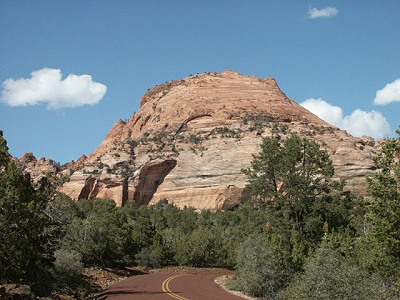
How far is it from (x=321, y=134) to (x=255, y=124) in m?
13.3

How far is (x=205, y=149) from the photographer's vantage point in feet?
296

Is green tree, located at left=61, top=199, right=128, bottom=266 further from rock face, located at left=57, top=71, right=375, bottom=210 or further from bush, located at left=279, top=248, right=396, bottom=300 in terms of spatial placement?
rock face, located at left=57, top=71, right=375, bottom=210

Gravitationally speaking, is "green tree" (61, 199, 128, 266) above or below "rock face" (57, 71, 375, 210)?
below

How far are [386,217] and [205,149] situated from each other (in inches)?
2861

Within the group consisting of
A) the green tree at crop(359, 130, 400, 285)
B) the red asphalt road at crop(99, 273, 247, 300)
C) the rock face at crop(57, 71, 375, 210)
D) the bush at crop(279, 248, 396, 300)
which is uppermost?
the rock face at crop(57, 71, 375, 210)

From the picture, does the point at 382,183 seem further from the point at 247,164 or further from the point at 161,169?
the point at 161,169

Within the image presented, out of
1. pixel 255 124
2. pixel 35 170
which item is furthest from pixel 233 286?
pixel 35 170

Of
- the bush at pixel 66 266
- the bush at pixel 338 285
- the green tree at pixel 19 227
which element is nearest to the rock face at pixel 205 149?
the bush at pixel 66 266

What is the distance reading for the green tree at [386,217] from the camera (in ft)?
56.7

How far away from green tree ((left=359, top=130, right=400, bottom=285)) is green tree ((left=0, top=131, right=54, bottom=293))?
43.1ft

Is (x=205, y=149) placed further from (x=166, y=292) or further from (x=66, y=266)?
(x=166, y=292)

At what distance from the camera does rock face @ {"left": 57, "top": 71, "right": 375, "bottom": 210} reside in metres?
81.8

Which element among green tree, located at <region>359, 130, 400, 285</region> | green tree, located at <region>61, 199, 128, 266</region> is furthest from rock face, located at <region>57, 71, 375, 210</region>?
green tree, located at <region>359, 130, 400, 285</region>

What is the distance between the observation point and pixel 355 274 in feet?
49.3
